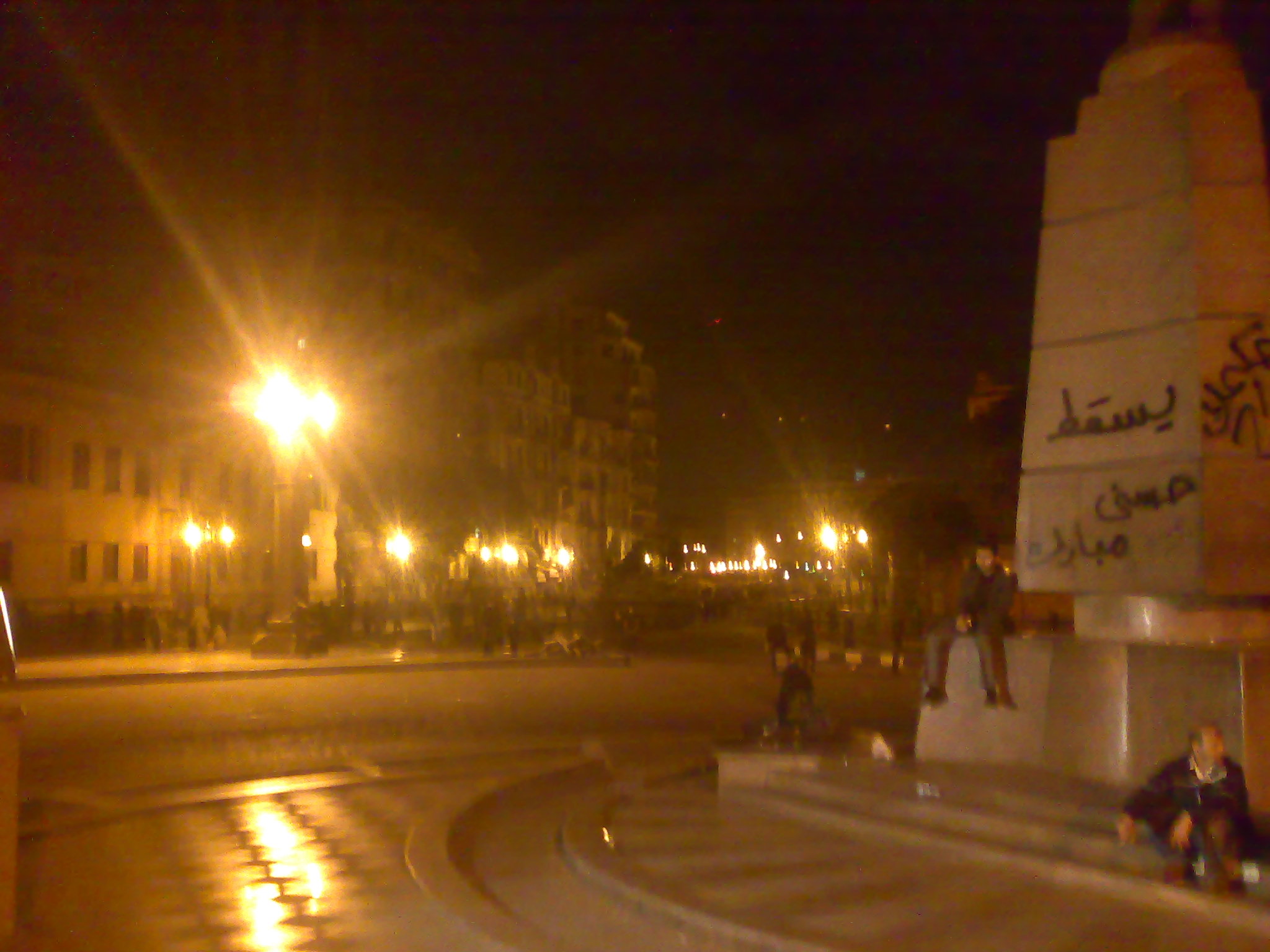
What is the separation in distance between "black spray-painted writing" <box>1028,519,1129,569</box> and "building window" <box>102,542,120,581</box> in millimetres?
41314

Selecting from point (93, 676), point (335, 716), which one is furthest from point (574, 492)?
point (335, 716)

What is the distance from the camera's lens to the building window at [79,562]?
144ft

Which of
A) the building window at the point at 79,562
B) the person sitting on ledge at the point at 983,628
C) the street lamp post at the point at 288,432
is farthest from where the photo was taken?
the building window at the point at 79,562

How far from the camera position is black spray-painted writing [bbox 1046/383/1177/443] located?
934 cm

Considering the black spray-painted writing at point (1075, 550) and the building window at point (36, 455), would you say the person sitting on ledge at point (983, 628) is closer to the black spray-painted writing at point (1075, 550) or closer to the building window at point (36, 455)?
the black spray-painted writing at point (1075, 550)

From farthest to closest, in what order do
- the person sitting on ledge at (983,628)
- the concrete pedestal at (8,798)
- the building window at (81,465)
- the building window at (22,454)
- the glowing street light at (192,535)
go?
1. the glowing street light at (192,535)
2. the building window at (81,465)
3. the building window at (22,454)
4. the person sitting on ledge at (983,628)
5. the concrete pedestal at (8,798)

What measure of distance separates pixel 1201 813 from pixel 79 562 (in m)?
43.2

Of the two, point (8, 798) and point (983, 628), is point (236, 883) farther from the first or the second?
point (983, 628)

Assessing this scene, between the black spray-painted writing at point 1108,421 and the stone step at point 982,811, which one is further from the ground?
the black spray-painted writing at point 1108,421

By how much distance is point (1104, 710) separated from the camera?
9.26 metres

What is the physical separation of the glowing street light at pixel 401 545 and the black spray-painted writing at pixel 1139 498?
139ft

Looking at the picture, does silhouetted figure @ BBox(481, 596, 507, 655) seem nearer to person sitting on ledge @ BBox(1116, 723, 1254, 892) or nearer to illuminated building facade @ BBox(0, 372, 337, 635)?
illuminated building facade @ BBox(0, 372, 337, 635)

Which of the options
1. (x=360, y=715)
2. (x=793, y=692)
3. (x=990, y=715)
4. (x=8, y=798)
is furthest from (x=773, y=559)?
(x=8, y=798)

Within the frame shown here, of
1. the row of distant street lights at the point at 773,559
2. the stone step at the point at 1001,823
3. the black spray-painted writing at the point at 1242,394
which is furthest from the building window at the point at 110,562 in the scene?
the black spray-painted writing at the point at 1242,394
